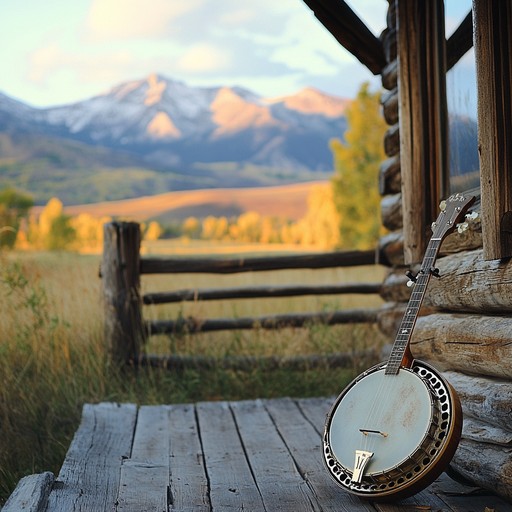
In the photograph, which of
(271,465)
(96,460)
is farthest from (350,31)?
(96,460)

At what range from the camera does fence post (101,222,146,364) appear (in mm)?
6406

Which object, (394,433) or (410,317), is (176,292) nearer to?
(410,317)

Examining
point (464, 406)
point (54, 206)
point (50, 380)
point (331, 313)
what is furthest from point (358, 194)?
point (54, 206)

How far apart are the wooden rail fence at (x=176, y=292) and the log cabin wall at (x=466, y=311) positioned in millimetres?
1898

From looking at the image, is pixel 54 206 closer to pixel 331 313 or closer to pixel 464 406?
pixel 331 313

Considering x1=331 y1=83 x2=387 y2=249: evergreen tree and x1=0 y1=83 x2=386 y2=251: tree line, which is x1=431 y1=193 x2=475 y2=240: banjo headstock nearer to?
x1=0 y1=83 x2=386 y2=251: tree line

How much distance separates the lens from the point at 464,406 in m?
3.74

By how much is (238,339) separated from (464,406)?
336cm

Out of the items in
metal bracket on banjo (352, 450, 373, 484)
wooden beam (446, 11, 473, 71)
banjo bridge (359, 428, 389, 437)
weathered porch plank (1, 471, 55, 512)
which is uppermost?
wooden beam (446, 11, 473, 71)

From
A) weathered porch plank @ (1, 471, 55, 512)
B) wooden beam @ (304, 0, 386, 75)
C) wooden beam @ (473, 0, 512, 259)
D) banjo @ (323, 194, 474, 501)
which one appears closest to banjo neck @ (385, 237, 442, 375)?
banjo @ (323, 194, 474, 501)

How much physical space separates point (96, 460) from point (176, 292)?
9.61ft

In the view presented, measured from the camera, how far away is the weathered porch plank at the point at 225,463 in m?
3.39

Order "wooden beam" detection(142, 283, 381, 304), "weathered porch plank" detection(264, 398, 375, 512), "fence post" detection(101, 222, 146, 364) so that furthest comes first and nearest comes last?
"wooden beam" detection(142, 283, 381, 304)
"fence post" detection(101, 222, 146, 364)
"weathered porch plank" detection(264, 398, 375, 512)

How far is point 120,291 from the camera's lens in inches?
253
